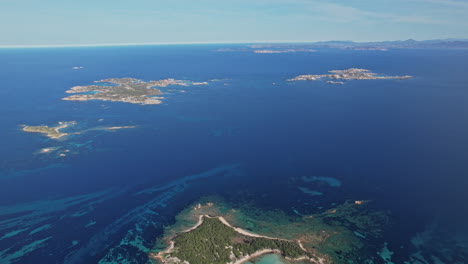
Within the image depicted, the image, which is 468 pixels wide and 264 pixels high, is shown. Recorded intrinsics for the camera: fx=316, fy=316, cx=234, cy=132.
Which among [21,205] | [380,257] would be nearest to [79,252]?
[21,205]

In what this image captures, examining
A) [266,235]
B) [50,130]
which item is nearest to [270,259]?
[266,235]

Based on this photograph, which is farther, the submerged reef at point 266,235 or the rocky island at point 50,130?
the rocky island at point 50,130

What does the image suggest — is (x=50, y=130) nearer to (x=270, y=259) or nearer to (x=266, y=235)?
(x=266, y=235)

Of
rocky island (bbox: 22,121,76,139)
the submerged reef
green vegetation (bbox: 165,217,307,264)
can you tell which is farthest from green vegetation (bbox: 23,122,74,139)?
green vegetation (bbox: 165,217,307,264)

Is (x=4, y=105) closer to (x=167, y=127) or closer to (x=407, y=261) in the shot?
(x=167, y=127)

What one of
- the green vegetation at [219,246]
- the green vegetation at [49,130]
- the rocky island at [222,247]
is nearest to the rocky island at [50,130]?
the green vegetation at [49,130]

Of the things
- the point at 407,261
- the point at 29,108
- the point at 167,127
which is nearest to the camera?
the point at 407,261

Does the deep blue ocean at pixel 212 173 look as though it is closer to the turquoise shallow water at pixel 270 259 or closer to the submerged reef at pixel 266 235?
the submerged reef at pixel 266 235

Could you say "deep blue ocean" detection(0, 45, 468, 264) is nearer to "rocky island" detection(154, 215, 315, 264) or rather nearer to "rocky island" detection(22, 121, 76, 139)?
"rocky island" detection(22, 121, 76, 139)
